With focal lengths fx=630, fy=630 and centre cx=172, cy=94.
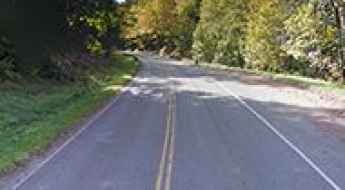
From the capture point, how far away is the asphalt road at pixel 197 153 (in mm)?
12320

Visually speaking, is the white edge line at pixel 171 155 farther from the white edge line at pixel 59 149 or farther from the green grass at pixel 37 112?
the green grass at pixel 37 112

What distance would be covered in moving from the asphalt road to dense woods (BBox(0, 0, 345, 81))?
7.85m

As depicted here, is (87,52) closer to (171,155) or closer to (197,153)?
(197,153)

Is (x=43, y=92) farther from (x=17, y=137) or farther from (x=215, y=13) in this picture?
(x=215, y=13)

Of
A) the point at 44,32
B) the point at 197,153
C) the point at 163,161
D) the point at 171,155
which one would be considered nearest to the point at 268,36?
the point at 44,32

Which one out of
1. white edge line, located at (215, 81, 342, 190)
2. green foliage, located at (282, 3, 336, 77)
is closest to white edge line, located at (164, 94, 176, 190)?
white edge line, located at (215, 81, 342, 190)

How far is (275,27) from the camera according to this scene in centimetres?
5278

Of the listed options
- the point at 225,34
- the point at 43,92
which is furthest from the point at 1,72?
the point at 225,34

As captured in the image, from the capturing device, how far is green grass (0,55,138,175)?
53.8 feet

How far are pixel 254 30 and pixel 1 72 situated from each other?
31.2m

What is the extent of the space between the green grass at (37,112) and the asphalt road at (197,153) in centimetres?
86

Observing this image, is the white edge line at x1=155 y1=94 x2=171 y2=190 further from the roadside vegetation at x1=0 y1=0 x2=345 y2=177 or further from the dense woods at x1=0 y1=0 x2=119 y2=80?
the dense woods at x1=0 y1=0 x2=119 y2=80

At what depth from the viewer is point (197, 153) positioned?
15422mm

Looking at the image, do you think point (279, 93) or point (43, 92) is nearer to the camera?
point (43, 92)
